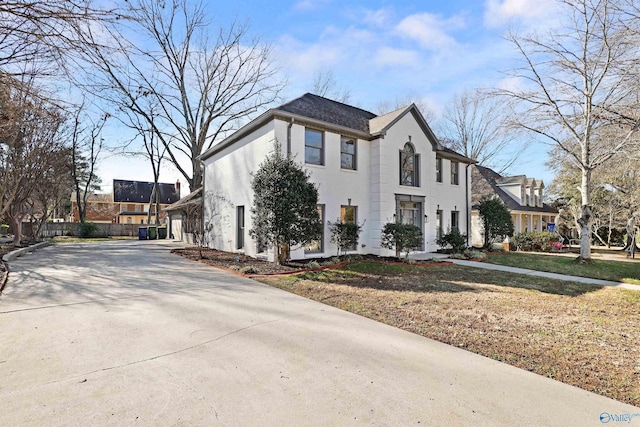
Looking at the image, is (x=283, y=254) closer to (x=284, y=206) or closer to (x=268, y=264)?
(x=268, y=264)

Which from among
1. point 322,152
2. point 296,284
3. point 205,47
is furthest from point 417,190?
point 205,47

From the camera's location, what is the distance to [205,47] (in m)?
23.3

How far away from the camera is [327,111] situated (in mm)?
13289

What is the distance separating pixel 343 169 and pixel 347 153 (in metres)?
0.85

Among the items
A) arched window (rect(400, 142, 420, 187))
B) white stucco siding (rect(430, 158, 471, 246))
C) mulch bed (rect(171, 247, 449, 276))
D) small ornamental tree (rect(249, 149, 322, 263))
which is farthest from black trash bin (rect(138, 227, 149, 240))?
white stucco siding (rect(430, 158, 471, 246))

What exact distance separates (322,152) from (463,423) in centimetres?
1046

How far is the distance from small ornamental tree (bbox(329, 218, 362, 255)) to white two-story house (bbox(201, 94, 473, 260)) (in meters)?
0.31

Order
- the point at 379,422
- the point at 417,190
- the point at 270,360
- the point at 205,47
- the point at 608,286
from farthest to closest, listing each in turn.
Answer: the point at 205,47
the point at 417,190
the point at 608,286
the point at 270,360
the point at 379,422

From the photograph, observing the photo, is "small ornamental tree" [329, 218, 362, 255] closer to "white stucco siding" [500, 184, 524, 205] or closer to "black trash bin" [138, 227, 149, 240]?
"white stucco siding" [500, 184, 524, 205]

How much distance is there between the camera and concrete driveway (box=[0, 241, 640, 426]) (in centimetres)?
261

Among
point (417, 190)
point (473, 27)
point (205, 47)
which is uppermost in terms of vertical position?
point (205, 47)

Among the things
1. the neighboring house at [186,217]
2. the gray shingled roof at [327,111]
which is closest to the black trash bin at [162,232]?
the neighboring house at [186,217]

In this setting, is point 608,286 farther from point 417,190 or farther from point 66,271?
point 66,271

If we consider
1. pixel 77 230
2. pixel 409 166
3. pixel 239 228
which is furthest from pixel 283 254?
pixel 77 230
